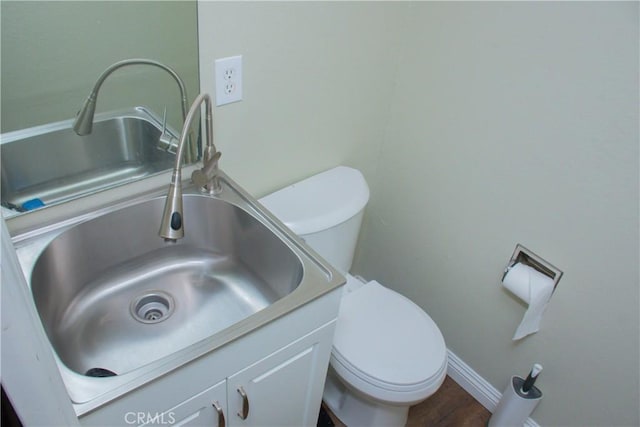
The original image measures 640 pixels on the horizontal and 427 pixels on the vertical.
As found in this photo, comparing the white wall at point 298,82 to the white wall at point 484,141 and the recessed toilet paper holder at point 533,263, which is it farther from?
the recessed toilet paper holder at point 533,263

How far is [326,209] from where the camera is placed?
1.43m

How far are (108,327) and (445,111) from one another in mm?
1175

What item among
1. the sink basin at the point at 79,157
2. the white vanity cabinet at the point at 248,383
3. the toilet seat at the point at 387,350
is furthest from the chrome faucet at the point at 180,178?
the toilet seat at the point at 387,350

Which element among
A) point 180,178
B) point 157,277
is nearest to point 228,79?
point 180,178

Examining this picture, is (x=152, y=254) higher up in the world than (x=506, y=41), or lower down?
lower down

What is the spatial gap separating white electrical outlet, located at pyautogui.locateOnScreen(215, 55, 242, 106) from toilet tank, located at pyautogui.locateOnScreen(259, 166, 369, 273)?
345mm

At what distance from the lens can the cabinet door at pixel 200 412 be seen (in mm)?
887

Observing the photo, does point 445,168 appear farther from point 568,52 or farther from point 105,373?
point 105,373

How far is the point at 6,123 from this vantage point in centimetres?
97

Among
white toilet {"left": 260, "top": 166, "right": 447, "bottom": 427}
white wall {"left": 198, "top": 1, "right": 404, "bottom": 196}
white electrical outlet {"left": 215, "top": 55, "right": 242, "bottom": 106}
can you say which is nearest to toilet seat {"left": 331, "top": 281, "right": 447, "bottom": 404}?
white toilet {"left": 260, "top": 166, "right": 447, "bottom": 427}

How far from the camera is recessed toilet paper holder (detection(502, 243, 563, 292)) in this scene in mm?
1377

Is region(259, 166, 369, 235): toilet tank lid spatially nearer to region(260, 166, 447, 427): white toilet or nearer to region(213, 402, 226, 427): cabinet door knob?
region(260, 166, 447, 427): white toilet

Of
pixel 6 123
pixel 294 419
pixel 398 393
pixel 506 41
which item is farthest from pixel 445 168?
pixel 6 123

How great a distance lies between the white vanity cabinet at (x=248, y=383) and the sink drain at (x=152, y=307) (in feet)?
0.83
